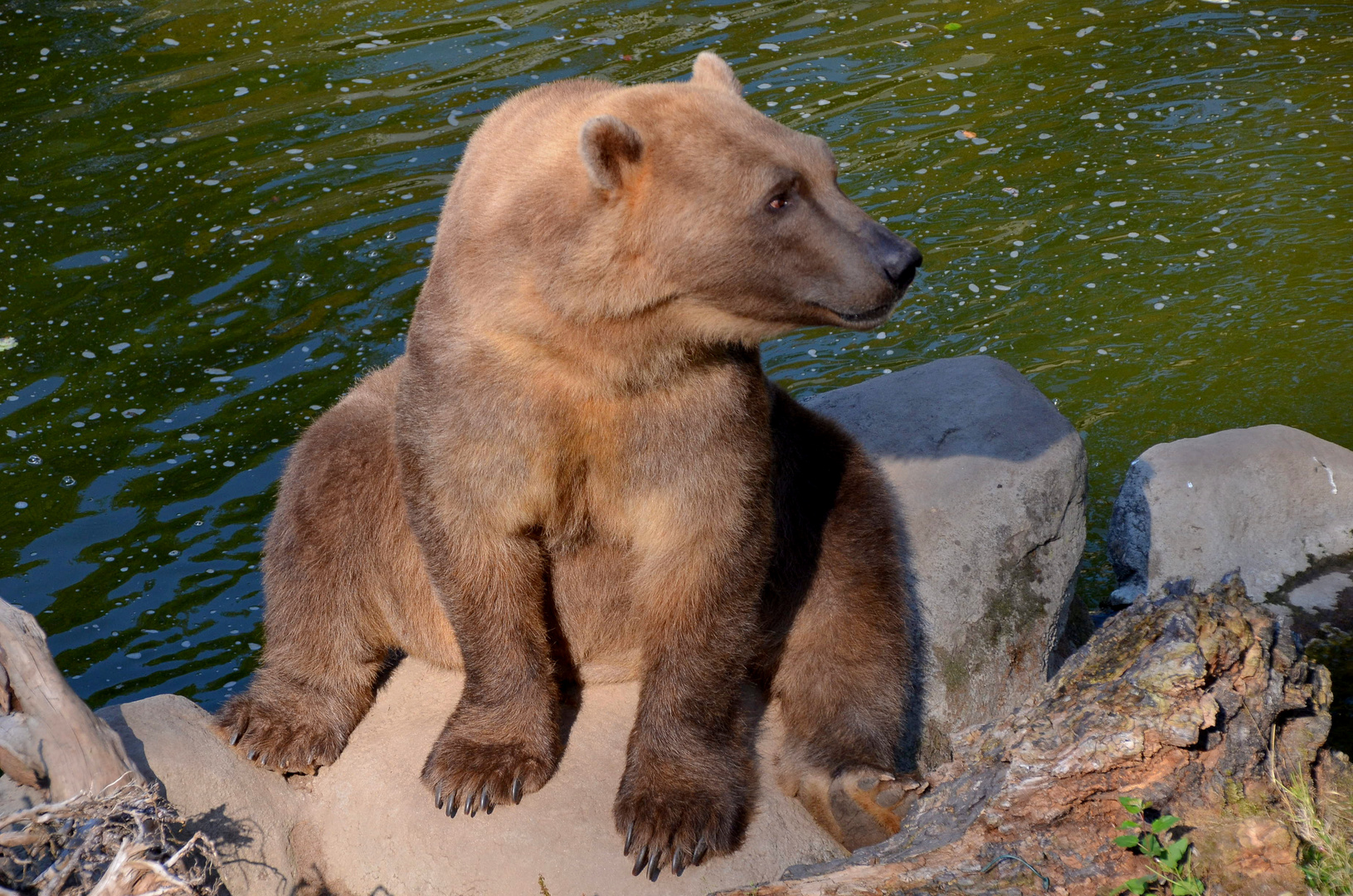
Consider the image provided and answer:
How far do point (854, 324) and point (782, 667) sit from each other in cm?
189

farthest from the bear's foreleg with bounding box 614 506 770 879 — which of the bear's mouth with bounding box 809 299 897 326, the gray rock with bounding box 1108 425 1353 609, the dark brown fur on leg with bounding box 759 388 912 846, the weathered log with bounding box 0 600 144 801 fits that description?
the gray rock with bounding box 1108 425 1353 609

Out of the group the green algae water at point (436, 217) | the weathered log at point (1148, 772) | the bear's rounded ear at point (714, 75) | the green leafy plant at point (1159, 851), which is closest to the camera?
the green leafy plant at point (1159, 851)

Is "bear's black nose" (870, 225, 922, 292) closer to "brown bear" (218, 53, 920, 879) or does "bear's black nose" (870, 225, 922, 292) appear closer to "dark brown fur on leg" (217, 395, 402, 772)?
"brown bear" (218, 53, 920, 879)

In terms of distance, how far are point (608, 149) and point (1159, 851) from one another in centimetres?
262

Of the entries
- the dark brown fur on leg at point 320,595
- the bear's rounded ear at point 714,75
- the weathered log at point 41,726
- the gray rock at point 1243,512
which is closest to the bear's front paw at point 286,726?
the dark brown fur on leg at point 320,595

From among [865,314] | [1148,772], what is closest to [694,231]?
[865,314]

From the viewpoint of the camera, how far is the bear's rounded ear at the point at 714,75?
4.41 m

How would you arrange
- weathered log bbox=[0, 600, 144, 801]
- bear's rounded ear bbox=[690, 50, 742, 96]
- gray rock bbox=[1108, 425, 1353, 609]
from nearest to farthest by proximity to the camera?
weathered log bbox=[0, 600, 144, 801] < bear's rounded ear bbox=[690, 50, 742, 96] < gray rock bbox=[1108, 425, 1353, 609]

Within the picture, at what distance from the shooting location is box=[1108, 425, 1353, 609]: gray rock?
24.0ft

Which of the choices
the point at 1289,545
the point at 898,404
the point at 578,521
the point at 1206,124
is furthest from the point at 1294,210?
the point at 578,521

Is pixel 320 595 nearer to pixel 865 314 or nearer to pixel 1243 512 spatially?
pixel 865 314

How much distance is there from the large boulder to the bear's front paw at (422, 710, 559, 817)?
85 millimetres

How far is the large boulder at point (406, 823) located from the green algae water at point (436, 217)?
212 cm

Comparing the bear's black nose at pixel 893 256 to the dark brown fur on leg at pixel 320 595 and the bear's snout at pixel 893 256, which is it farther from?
the dark brown fur on leg at pixel 320 595
